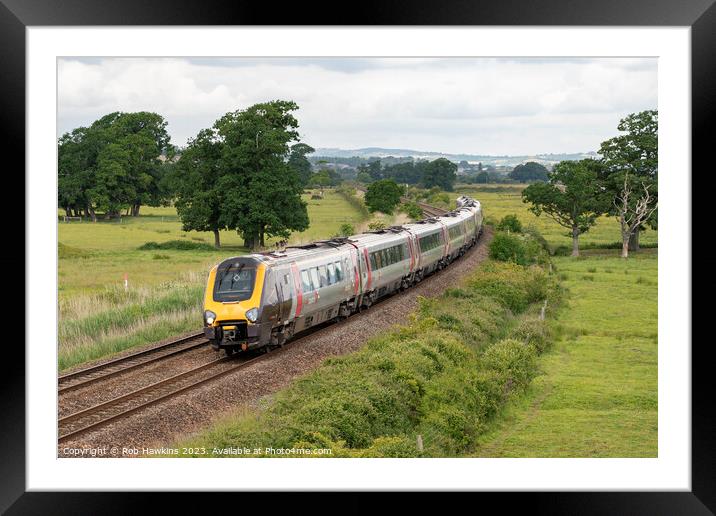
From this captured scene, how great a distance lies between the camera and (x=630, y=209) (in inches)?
1244

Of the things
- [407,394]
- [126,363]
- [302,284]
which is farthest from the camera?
[302,284]

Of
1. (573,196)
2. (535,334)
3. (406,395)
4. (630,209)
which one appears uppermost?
(573,196)

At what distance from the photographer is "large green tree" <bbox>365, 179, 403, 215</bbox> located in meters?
43.8

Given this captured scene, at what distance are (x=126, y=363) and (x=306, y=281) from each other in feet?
15.7

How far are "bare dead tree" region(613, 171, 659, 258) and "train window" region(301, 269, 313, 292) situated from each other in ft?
43.7

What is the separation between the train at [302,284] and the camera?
59.3ft

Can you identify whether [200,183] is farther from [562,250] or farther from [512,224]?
[512,224]

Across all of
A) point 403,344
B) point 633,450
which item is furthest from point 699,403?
point 403,344

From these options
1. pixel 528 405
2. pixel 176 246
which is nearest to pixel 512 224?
pixel 176 246

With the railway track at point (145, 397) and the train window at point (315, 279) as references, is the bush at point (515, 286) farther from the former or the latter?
the railway track at point (145, 397)

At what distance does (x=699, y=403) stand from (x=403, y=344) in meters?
8.36

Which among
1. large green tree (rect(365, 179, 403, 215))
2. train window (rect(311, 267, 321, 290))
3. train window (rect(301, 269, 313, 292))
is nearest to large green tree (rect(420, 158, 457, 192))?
large green tree (rect(365, 179, 403, 215))

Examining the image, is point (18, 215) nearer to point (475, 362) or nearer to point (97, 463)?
point (97, 463)

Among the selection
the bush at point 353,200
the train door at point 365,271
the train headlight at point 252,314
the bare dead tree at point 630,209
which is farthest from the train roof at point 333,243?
the bare dead tree at point 630,209
